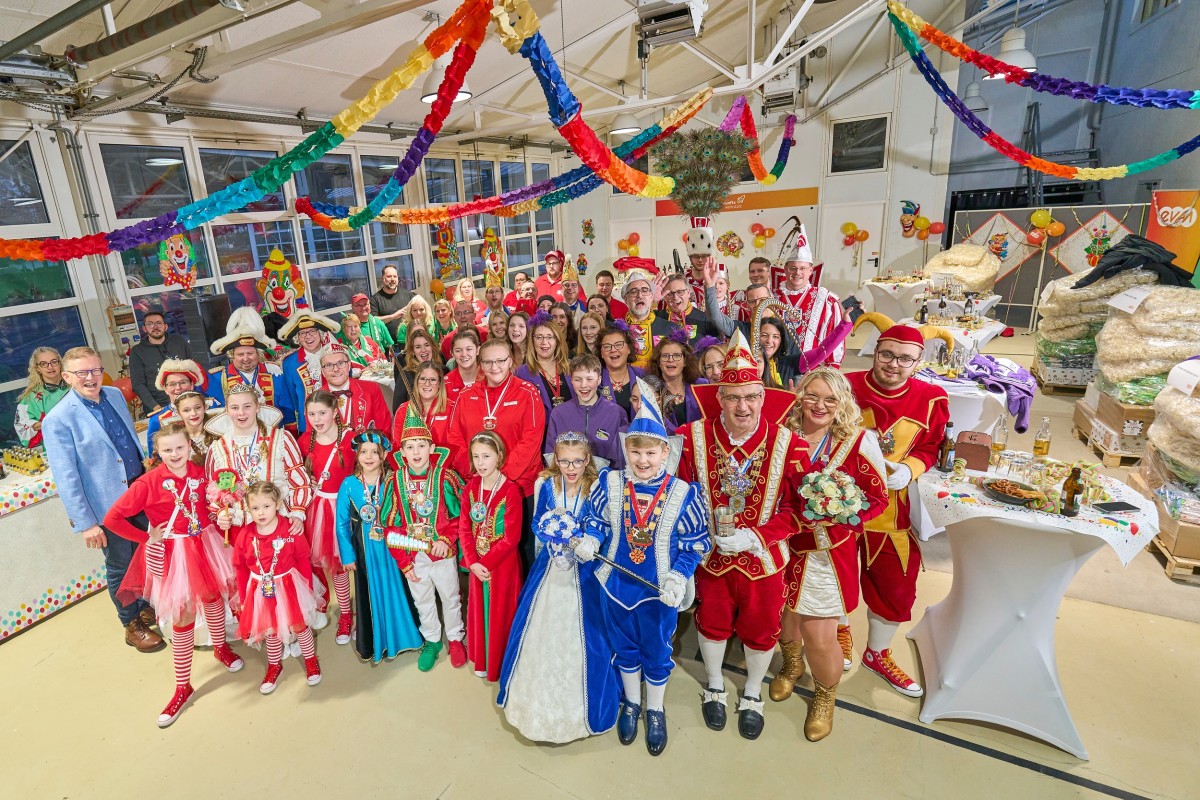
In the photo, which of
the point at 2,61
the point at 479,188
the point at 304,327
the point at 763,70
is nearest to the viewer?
the point at 2,61

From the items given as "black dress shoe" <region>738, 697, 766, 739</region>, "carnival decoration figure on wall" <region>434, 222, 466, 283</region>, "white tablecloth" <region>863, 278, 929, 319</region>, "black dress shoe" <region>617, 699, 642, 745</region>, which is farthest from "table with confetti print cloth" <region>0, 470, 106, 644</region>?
"white tablecloth" <region>863, 278, 929, 319</region>

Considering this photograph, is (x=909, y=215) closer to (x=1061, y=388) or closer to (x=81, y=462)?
(x=1061, y=388)

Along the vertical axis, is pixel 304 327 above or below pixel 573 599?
above

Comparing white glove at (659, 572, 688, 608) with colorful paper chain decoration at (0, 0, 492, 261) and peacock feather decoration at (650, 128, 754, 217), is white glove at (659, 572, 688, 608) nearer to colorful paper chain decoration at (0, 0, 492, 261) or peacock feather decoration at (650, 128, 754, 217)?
colorful paper chain decoration at (0, 0, 492, 261)

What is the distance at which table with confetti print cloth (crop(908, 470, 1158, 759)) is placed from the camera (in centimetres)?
237

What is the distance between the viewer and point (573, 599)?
2707 millimetres

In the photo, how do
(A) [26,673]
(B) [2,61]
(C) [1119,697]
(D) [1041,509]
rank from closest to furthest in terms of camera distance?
1. (D) [1041,509]
2. (C) [1119,697]
3. (A) [26,673]
4. (B) [2,61]

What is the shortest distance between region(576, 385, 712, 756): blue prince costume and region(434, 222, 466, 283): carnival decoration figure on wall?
772cm

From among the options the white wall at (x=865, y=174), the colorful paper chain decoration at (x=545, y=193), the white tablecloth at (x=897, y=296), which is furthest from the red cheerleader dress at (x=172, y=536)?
the white wall at (x=865, y=174)

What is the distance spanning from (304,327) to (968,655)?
14.8 feet

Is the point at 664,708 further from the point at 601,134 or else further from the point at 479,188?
the point at 601,134

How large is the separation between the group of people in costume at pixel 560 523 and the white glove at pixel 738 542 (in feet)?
0.03

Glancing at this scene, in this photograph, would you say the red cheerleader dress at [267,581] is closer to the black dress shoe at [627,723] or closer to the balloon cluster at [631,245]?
the black dress shoe at [627,723]

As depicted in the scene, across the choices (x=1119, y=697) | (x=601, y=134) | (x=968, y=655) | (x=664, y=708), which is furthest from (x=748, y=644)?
(x=601, y=134)
